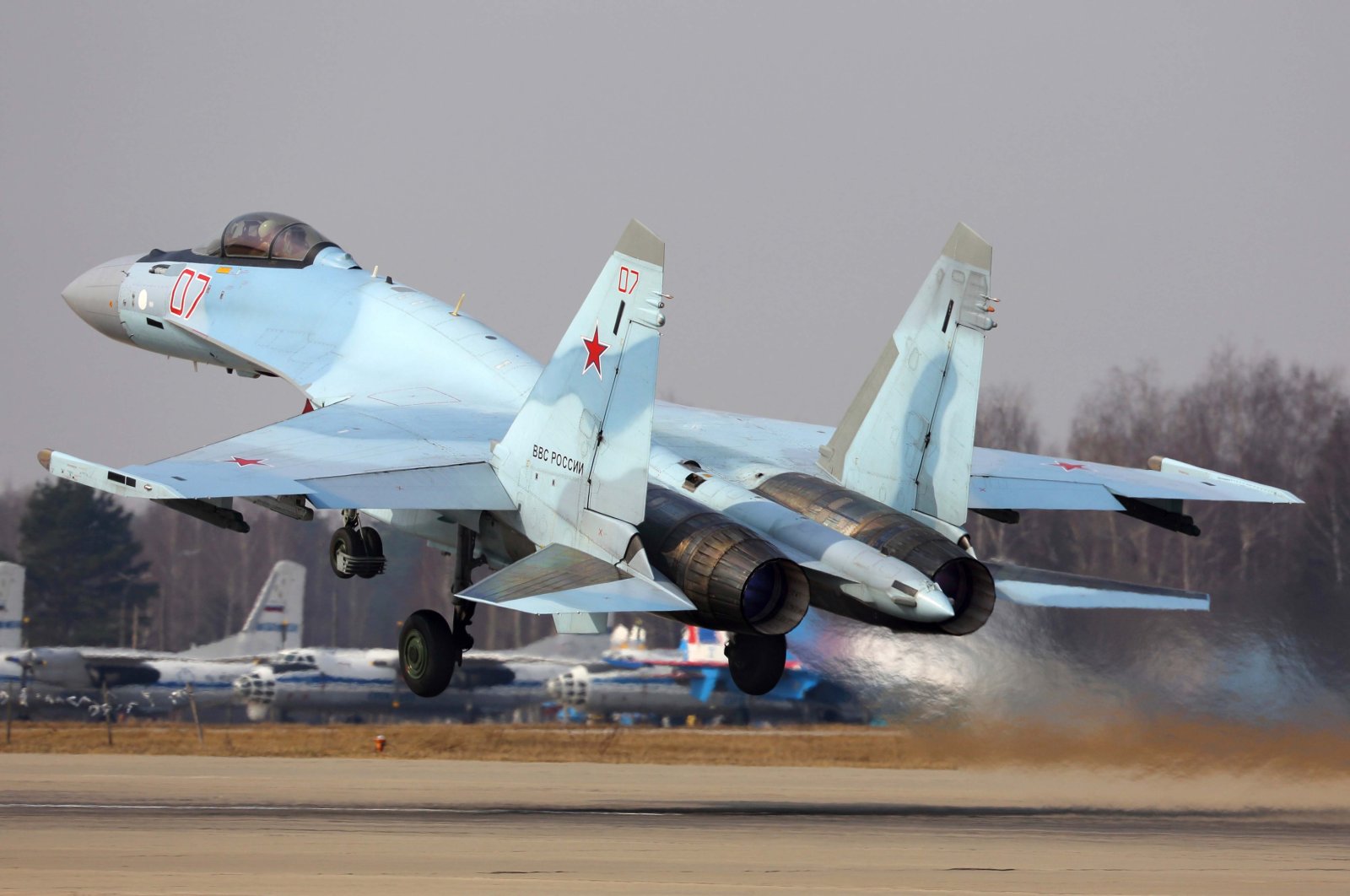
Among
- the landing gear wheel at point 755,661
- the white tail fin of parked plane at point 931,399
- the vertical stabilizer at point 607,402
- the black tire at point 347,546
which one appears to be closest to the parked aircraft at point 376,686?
the landing gear wheel at point 755,661

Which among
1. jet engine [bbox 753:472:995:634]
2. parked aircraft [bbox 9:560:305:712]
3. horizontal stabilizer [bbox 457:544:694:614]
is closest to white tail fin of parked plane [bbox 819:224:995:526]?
jet engine [bbox 753:472:995:634]

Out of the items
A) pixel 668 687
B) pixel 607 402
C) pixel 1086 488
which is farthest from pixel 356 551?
pixel 668 687

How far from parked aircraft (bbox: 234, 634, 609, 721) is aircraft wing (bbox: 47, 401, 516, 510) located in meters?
19.4

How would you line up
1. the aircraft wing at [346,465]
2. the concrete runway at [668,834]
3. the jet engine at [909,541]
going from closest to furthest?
1. the aircraft wing at [346,465]
2. the jet engine at [909,541]
3. the concrete runway at [668,834]

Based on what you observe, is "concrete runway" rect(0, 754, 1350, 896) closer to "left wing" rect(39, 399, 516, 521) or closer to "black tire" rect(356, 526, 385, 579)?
"black tire" rect(356, 526, 385, 579)

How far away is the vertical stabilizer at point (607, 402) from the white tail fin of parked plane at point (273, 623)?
81.5 feet

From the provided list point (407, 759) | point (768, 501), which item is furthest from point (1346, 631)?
point (407, 759)

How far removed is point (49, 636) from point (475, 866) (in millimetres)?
25518

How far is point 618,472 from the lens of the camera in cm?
1294

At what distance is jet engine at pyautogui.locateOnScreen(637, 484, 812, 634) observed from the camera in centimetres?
1259

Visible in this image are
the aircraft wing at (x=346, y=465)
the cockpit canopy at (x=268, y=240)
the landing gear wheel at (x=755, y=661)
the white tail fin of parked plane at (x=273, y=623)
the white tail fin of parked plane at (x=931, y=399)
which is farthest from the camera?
the white tail fin of parked plane at (x=273, y=623)

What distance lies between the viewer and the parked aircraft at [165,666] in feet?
109

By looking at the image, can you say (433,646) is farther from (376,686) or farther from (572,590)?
(376,686)

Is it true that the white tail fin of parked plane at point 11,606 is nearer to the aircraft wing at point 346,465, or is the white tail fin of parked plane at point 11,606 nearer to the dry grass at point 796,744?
the dry grass at point 796,744
